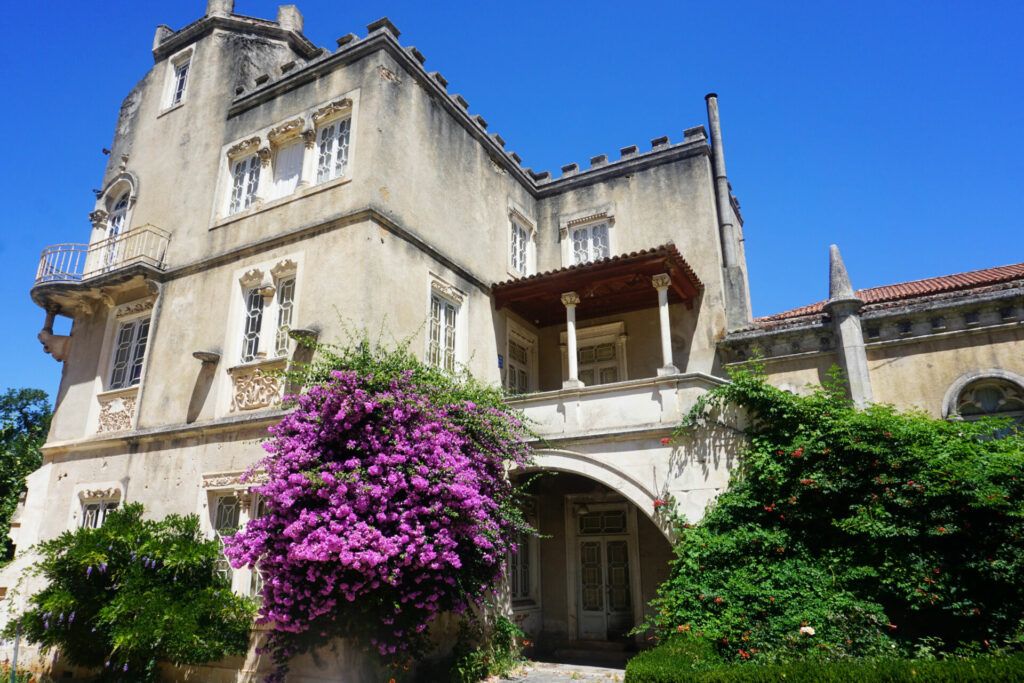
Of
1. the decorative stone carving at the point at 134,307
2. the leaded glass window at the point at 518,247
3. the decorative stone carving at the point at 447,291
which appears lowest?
the decorative stone carving at the point at 447,291

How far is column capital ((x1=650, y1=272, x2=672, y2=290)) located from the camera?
1201cm

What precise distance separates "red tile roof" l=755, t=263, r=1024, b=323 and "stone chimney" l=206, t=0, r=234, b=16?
1381cm

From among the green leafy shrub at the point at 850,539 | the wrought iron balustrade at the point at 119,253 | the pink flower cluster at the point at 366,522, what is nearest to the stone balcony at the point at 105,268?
the wrought iron balustrade at the point at 119,253

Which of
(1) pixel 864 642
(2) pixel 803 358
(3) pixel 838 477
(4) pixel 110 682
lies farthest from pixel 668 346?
(4) pixel 110 682

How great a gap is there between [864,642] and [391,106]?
35.3 feet

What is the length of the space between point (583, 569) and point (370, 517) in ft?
21.9

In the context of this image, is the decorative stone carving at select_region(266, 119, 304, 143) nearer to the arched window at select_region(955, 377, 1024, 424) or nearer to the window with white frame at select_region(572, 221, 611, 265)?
the window with white frame at select_region(572, 221, 611, 265)

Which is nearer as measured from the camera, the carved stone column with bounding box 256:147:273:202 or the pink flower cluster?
the pink flower cluster

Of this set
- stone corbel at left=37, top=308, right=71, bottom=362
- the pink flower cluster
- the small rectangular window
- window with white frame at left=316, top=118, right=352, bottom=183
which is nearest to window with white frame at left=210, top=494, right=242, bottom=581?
the pink flower cluster

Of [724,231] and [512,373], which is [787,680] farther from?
[724,231]

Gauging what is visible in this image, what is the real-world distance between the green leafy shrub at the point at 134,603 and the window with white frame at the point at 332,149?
6.53 m

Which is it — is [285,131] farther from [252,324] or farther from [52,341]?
[52,341]

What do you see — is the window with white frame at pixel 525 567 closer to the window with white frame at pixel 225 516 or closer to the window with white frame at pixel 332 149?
the window with white frame at pixel 225 516

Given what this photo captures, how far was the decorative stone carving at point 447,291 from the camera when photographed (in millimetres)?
12008
